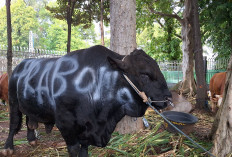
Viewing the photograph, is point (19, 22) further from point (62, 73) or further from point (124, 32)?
point (62, 73)

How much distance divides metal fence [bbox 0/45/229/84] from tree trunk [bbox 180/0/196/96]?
48.7 inches

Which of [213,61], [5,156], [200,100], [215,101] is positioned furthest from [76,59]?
[213,61]

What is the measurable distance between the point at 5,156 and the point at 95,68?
2.49 m

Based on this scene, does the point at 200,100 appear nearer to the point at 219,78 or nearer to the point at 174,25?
the point at 219,78

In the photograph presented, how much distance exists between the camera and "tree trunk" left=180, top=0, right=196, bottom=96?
11.0 metres

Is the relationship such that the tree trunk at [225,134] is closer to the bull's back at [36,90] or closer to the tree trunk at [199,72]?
the bull's back at [36,90]

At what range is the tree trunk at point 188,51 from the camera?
10953 millimetres

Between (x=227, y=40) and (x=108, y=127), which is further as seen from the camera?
(x=227, y=40)

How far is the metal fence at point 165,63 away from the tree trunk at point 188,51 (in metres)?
1.24

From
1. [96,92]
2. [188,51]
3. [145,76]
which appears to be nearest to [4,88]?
[96,92]

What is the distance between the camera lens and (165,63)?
61.4ft

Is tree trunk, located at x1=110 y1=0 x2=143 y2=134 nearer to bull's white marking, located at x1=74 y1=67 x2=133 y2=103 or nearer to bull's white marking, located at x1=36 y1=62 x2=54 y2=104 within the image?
bull's white marking, located at x1=36 y1=62 x2=54 y2=104

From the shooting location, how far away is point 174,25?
19094mm

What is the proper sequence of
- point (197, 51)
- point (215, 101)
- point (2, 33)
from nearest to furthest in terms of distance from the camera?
point (215, 101) < point (197, 51) < point (2, 33)
